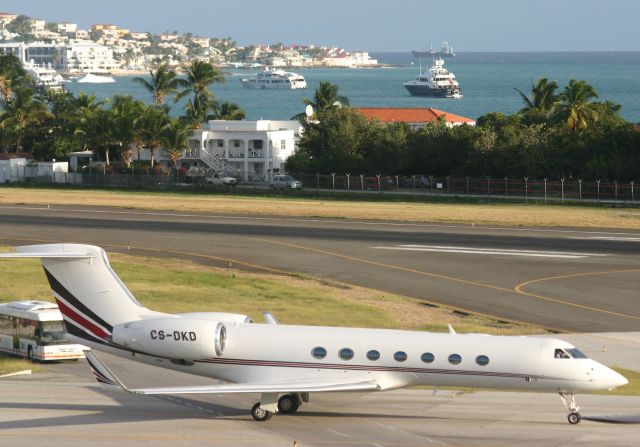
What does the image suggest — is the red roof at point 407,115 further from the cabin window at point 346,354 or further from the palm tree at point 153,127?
the cabin window at point 346,354

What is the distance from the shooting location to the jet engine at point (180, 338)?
95.4 ft

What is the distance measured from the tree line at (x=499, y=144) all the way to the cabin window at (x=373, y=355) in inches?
2619

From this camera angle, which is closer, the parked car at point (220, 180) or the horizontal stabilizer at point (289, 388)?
the horizontal stabilizer at point (289, 388)

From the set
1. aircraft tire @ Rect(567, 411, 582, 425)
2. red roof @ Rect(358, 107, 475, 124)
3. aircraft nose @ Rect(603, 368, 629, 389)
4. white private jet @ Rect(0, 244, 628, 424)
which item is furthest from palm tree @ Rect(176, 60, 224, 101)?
aircraft nose @ Rect(603, 368, 629, 389)

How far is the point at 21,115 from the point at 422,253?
256 feet

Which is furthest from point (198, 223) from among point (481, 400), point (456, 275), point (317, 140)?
point (481, 400)

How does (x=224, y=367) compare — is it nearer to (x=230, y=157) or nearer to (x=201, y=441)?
(x=201, y=441)

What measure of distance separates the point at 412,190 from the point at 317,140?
1885cm

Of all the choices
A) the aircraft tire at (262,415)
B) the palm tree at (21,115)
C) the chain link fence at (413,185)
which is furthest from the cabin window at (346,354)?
the palm tree at (21,115)

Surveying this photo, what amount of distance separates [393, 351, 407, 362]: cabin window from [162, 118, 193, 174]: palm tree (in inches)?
3360

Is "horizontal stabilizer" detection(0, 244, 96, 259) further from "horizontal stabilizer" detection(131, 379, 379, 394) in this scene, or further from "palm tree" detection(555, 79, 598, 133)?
"palm tree" detection(555, 79, 598, 133)

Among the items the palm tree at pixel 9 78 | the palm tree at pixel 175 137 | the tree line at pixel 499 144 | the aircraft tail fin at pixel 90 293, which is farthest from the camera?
the palm tree at pixel 9 78

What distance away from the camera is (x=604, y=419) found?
29.5 m

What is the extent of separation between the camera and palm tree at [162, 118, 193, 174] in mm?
112000
